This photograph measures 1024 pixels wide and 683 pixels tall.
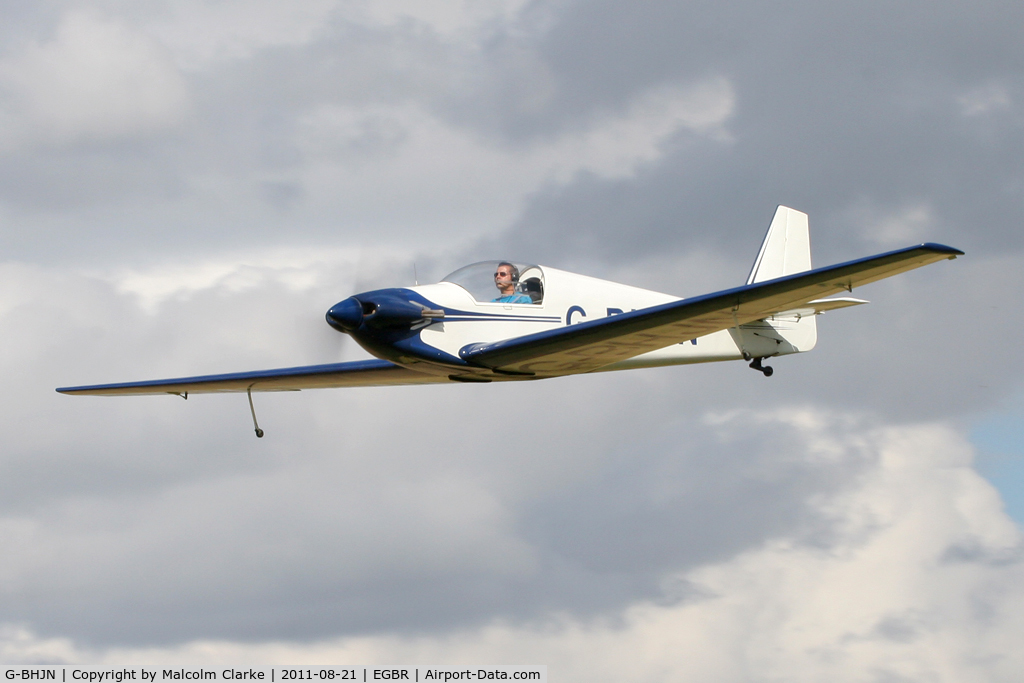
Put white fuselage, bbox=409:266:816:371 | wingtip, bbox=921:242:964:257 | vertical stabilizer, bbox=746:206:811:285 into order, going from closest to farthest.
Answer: wingtip, bbox=921:242:964:257, white fuselage, bbox=409:266:816:371, vertical stabilizer, bbox=746:206:811:285

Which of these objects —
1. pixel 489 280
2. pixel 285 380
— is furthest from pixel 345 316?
pixel 285 380

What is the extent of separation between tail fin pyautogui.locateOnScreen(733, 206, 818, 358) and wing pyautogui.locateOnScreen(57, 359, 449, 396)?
5.66 meters

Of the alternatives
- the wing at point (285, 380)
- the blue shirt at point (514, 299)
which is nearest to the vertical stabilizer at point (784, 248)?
the blue shirt at point (514, 299)

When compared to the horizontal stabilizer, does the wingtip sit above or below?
below

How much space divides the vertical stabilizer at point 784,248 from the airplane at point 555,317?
A: 90.8 inches

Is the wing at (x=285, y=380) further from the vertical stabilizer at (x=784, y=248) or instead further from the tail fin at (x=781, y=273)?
the vertical stabilizer at (x=784, y=248)

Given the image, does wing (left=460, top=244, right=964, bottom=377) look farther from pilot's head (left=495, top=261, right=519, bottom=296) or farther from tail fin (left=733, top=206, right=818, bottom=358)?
tail fin (left=733, top=206, right=818, bottom=358)

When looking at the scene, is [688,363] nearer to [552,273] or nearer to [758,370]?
[758,370]

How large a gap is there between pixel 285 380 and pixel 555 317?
20.3 ft

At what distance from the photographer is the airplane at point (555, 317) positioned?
47.6 ft

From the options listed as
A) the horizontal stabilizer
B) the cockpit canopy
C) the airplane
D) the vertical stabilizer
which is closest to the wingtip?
the airplane

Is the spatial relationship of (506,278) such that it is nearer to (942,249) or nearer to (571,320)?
(571,320)

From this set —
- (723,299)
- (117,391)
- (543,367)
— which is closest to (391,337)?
(543,367)

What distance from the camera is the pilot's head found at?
16.5 meters
